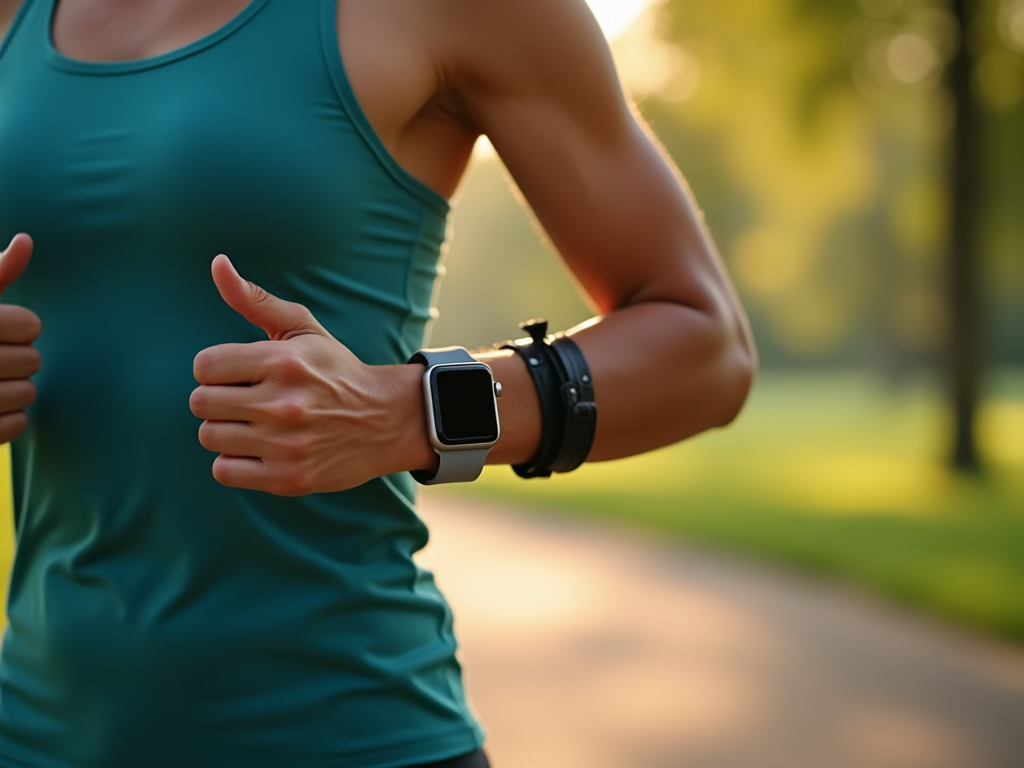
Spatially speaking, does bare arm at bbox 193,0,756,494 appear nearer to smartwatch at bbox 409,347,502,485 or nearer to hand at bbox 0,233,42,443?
smartwatch at bbox 409,347,502,485

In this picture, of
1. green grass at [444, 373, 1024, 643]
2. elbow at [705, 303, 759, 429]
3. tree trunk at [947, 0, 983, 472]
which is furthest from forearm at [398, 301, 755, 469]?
tree trunk at [947, 0, 983, 472]

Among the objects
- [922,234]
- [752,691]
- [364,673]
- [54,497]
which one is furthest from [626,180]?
[922,234]

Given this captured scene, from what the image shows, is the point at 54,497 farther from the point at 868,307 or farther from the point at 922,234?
the point at 868,307

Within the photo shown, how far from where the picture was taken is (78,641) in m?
1.49

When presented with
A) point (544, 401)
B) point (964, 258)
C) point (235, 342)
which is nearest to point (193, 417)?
point (235, 342)

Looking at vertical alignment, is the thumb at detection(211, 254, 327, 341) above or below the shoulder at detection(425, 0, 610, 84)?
below

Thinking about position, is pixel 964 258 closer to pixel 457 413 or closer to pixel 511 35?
pixel 511 35

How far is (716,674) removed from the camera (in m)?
5.94

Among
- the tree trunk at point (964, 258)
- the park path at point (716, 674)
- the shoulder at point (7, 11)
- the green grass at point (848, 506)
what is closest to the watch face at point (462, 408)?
the shoulder at point (7, 11)

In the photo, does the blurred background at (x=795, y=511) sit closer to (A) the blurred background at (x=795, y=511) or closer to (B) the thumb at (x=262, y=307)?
(A) the blurred background at (x=795, y=511)

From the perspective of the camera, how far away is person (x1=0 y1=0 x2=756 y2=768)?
142 centimetres

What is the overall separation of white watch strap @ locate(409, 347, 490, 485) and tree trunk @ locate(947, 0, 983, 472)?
1299 centimetres

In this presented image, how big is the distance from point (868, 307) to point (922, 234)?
70.4ft

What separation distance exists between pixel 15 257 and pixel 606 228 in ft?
2.64
